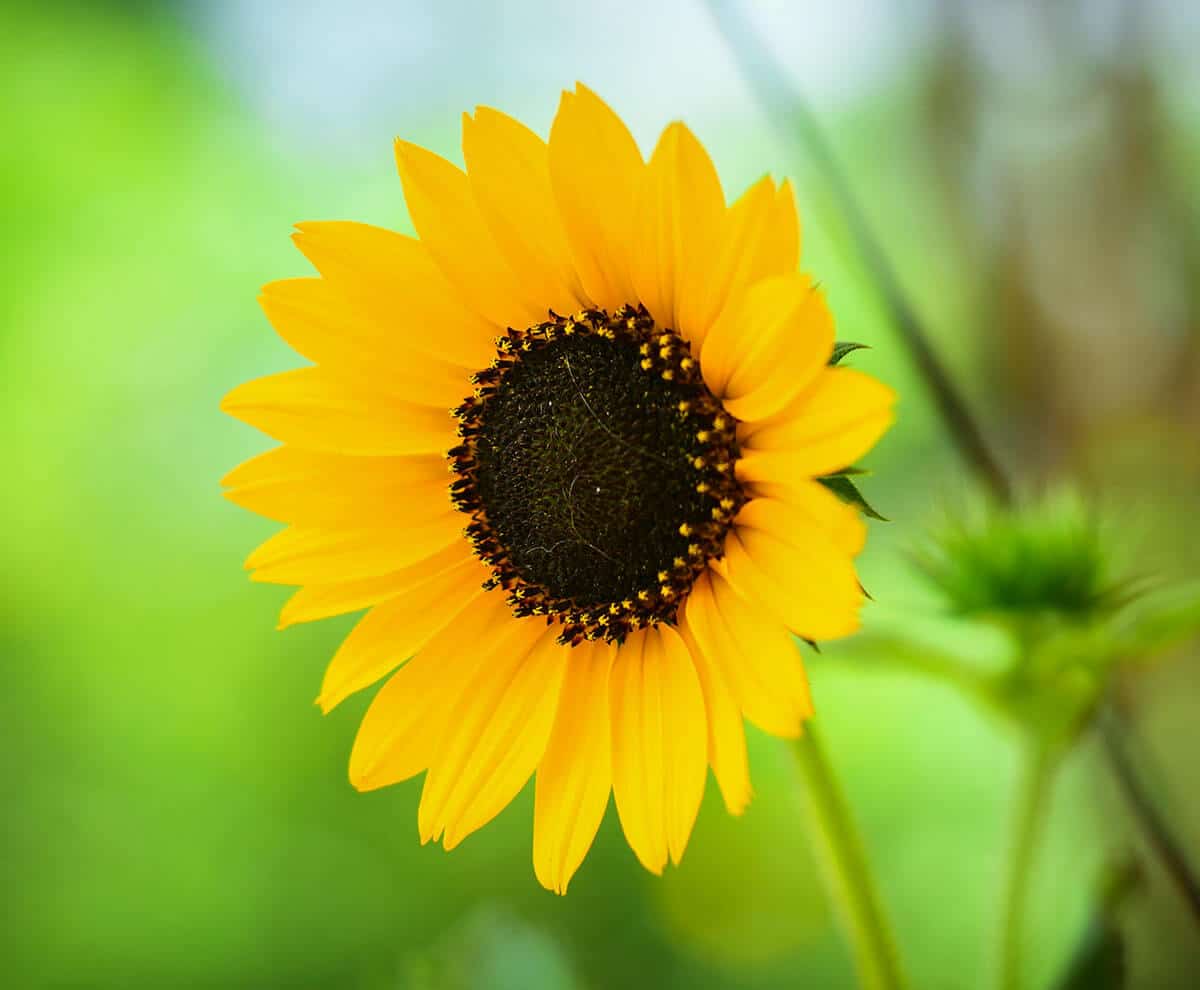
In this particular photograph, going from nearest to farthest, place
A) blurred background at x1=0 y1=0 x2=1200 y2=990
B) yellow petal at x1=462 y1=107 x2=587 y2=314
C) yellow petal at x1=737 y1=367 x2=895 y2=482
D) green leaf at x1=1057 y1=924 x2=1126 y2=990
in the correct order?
yellow petal at x1=737 y1=367 x2=895 y2=482 < yellow petal at x1=462 y1=107 x2=587 y2=314 < green leaf at x1=1057 y1=924 x2=1126 y2=990 < blurred background at x1=0 y1=0 x2=1200 y2=990

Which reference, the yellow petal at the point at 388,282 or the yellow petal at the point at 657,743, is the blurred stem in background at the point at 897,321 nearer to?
the yellow petal at the point at 657,743

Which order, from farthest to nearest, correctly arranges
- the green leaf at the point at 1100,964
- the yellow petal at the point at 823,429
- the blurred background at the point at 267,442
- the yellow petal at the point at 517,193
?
the blurred background at the point at 267,442 → the green leaf at the point at 1100,964 → the yellow petal at the point at 517,193 → the yellow petal at the point at 823,429

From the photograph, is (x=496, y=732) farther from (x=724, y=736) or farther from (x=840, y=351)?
(x=840, y=351)

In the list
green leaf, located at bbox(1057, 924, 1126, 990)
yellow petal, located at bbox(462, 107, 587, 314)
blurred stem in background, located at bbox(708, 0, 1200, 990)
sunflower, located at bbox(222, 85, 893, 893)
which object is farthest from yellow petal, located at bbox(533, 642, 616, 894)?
green leaf, located at bbox(1057, 924, 1126, 990)

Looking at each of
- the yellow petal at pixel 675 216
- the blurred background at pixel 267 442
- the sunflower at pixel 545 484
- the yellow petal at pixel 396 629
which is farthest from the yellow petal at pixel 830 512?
the blurred background at pixel 267 442

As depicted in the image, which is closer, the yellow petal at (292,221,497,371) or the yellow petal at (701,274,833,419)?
the yellow petal at (701,274,833,419)

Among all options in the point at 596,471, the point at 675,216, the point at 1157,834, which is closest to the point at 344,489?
the point at 596,471

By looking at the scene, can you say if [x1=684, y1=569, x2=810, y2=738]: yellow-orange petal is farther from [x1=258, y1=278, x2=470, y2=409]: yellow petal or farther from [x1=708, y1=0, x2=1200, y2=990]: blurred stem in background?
[x1=258, y1=278, x2=470, y2=409]: yellow petal
